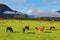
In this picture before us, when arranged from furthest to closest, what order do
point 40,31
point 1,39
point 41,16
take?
point 41,16
point 40,31
point 1,39

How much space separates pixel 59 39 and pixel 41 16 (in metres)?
89.4

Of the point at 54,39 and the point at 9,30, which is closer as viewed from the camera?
the point at 54,39

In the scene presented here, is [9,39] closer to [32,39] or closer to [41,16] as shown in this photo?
[32,39]

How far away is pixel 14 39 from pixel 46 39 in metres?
3.38

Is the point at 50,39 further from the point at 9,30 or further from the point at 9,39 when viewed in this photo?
the point at 9,30

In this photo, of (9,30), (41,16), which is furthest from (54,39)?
(41,16)

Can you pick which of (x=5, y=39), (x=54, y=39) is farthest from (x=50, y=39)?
(x=5, y=39)

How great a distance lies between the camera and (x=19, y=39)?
2189 centimetres

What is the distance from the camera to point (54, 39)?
2236 cm

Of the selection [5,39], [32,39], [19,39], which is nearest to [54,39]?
[32,39]

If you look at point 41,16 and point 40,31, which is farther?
point 41,16

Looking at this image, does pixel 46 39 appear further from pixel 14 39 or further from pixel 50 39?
pixel 14 39

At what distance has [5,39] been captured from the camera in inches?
861

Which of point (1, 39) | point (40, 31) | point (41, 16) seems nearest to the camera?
point (1, 39)
